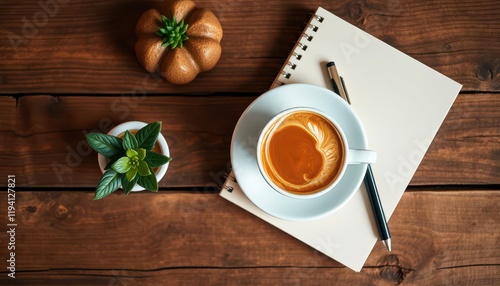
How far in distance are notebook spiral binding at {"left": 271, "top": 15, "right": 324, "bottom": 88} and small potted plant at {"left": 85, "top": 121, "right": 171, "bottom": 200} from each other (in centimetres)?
30

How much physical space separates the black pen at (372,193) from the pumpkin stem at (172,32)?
32 cm

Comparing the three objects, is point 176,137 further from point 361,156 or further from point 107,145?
point 361,156

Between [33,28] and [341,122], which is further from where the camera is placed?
[33,28]

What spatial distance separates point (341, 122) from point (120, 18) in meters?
0.56

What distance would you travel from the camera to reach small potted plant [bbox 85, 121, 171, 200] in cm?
85

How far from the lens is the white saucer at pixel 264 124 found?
0.89 meters

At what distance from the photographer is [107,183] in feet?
2.82

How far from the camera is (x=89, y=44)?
1.03m

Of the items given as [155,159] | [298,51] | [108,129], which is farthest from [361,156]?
[108,129]

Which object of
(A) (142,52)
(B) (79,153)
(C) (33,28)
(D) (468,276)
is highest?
(C) (33,28)

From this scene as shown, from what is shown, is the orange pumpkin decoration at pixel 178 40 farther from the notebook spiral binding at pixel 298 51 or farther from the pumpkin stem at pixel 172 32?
the notebook spiral binding at pixel 298 51

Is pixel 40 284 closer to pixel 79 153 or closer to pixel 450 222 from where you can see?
pixel 79 153

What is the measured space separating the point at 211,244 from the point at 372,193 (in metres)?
0.38

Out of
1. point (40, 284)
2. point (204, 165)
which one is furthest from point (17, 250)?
point (204, 165)
